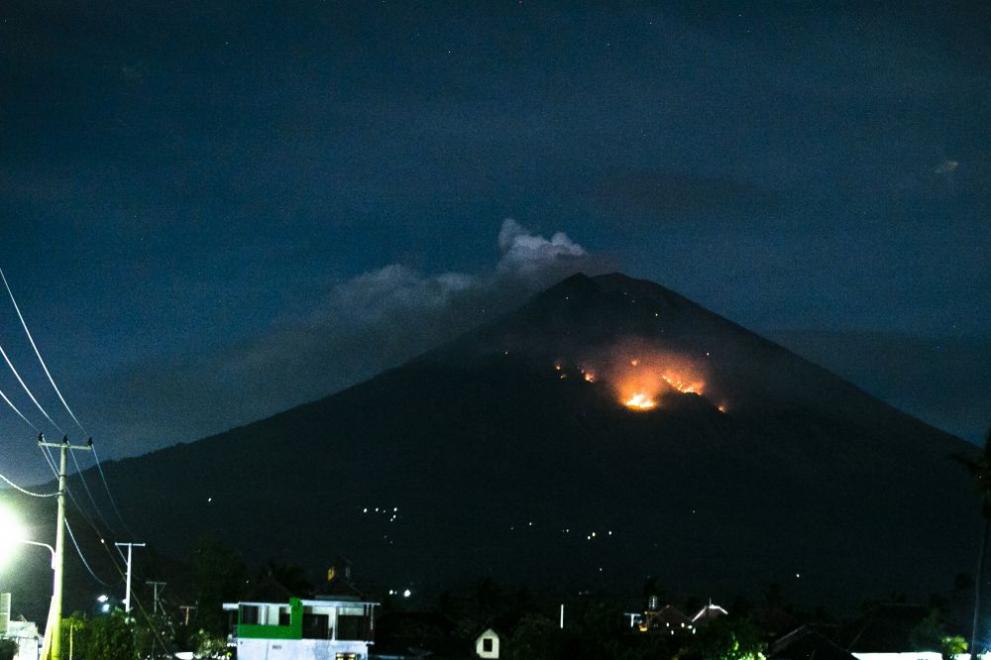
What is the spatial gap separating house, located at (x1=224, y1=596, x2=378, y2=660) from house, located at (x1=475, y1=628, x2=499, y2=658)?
44.4 ft

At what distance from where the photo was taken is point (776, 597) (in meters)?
146

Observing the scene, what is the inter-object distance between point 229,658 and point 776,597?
79.4m

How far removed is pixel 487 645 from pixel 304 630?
16797 mm

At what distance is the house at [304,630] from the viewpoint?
7356 centimetres

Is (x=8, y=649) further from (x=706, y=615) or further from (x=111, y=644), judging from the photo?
(x=706, y=615)

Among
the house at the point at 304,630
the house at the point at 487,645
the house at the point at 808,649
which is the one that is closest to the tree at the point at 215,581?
the house at the point at 487,645

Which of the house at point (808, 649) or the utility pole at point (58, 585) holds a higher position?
the utility pole at point (58, 585)

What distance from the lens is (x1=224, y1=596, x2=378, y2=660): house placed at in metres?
73.6

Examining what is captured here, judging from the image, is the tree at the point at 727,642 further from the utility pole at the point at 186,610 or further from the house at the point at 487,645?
the utility pole at the point at 186,610

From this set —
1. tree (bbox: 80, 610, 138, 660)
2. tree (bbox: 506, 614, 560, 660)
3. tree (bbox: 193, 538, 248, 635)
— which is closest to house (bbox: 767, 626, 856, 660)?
tree (bbox: 506, 614, 560, 660)

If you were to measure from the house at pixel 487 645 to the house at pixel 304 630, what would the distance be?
13.5 meters

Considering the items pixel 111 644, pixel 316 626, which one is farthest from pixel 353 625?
pixel 111 644

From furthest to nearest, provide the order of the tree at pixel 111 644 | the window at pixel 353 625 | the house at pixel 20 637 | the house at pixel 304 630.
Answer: the window at pixel 353 625 < the house at pixel 304 630 < the house at pixel 20 637 < the tree at pixel 111 644

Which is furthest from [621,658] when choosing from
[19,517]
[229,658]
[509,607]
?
[19,517]
